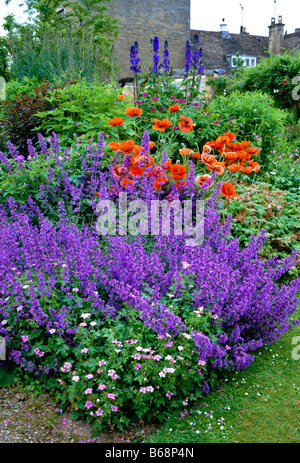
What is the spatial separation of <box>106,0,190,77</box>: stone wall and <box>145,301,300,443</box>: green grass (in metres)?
19.3

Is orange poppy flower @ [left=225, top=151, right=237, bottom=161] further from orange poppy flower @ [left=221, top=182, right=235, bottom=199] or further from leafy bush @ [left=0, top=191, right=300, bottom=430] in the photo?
→ leafy bush @ [left=0, top=191, right=300, bottom=430]

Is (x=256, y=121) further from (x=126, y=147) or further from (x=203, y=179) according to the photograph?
(x=126, y=147)

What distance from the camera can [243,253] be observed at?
3203mm

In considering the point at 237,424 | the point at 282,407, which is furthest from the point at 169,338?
the point at 282,407

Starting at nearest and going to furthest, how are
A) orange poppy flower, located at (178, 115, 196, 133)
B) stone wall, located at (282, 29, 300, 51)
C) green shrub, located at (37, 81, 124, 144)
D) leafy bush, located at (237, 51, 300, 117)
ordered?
orange poppy flower, located at (178, 115, 196, 133), green shrub, located at (37, 81, 124, 144), leafy bush, located at (237, 51, 300, 117), stone wall, located at (282, 29, 300, 51)

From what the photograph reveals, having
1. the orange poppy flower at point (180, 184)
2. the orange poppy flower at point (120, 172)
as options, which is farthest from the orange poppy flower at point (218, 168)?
the orange poppy flower at point (120, 172)


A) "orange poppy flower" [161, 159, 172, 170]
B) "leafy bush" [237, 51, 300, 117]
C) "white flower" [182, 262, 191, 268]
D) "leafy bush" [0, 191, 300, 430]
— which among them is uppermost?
"leafy bush" [237, 51, 300, 117]

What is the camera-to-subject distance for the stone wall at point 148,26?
2072cm

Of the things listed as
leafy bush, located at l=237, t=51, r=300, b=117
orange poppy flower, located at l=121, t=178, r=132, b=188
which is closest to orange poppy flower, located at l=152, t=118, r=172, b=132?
orange poppy flower, located at l=121, t=178, r=132, b=188

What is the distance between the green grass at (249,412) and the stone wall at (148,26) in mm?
19271

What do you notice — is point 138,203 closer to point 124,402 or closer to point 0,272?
point 0,272

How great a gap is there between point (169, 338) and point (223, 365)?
499 millimetres

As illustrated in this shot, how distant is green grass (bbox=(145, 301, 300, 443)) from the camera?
7.60 ft

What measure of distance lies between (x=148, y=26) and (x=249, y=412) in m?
22.4
